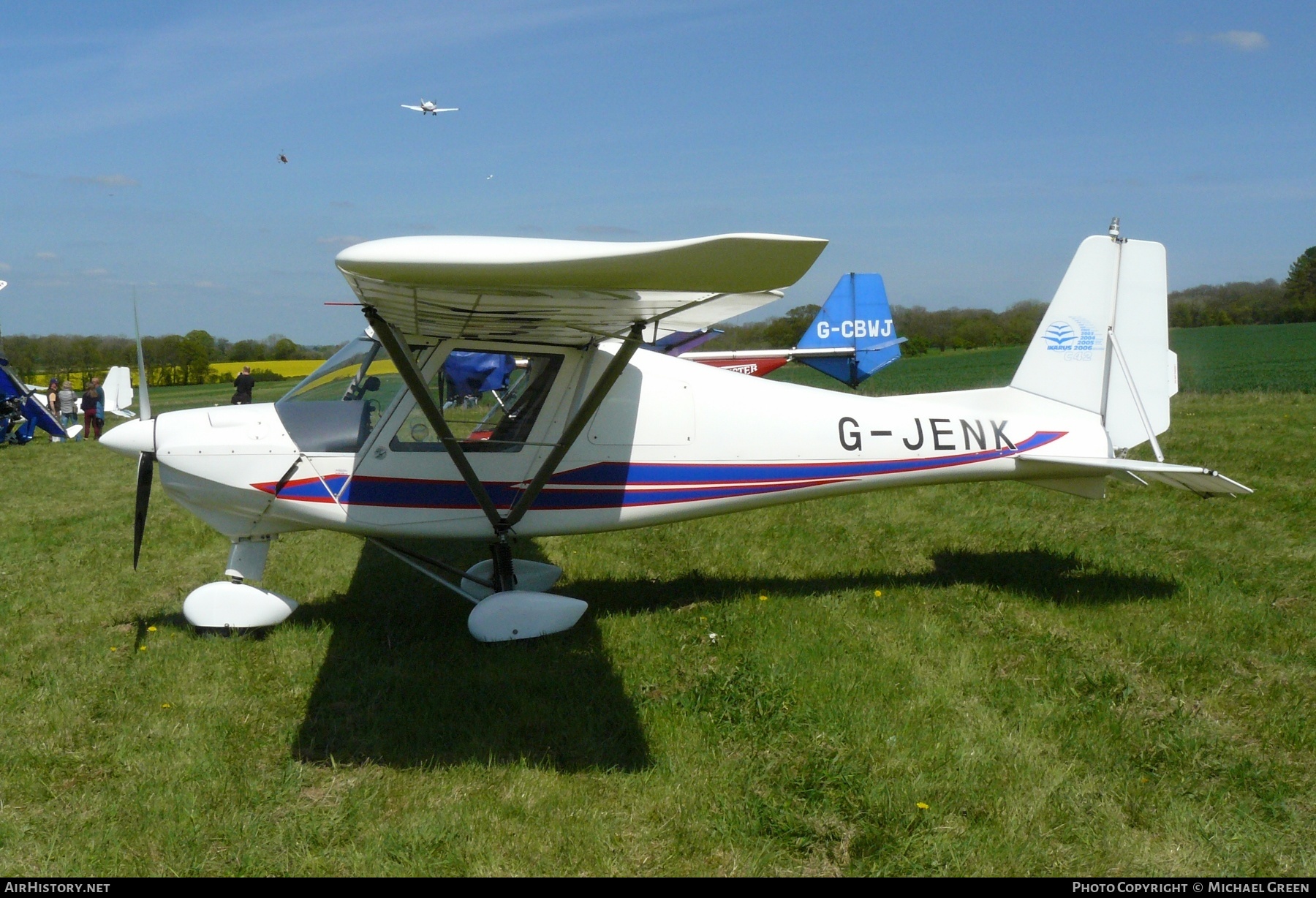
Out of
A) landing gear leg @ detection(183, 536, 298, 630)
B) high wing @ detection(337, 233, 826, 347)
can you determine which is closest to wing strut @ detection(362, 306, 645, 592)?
high wing @ detection(337, 233, 826, 347)

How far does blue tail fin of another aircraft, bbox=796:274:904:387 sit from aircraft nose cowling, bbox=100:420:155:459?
20.0 meters

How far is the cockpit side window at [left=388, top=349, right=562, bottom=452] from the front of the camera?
18.5 feet

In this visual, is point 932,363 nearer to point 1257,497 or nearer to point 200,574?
point 1257,497

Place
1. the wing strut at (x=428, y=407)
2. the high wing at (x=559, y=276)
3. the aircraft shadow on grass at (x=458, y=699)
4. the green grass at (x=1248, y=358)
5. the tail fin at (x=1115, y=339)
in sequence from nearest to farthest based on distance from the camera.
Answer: the high wing at (x=559, y=276)
the aircraft shadow on grass at (x=458, y=699)
the wing strut at (x=428, y=407)
the tail fin at (x=1115, y=339)
the green grass at (x=1248, y=358)

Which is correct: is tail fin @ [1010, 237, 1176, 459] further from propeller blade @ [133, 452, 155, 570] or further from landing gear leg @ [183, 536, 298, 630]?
propeller blade @ [133, 452, 155, 570]

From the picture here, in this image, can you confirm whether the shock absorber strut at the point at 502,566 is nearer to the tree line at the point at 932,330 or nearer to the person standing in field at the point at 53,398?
the person standing in field at the point at 53,398

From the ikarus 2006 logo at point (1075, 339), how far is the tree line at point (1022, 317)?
39077 millimetres

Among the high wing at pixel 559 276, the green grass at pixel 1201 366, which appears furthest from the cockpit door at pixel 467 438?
the green grass at pixel 1201 366

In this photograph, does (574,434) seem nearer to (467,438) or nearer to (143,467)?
(467,438)

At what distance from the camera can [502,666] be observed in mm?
5332

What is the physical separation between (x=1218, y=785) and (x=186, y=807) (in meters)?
4.29

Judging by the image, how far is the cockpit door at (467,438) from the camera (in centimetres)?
565

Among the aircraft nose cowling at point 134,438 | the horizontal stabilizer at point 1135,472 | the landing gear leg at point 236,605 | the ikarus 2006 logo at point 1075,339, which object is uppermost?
the ikarus 2006 logo at point 1075,339

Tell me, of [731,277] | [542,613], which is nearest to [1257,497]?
[542,613]
